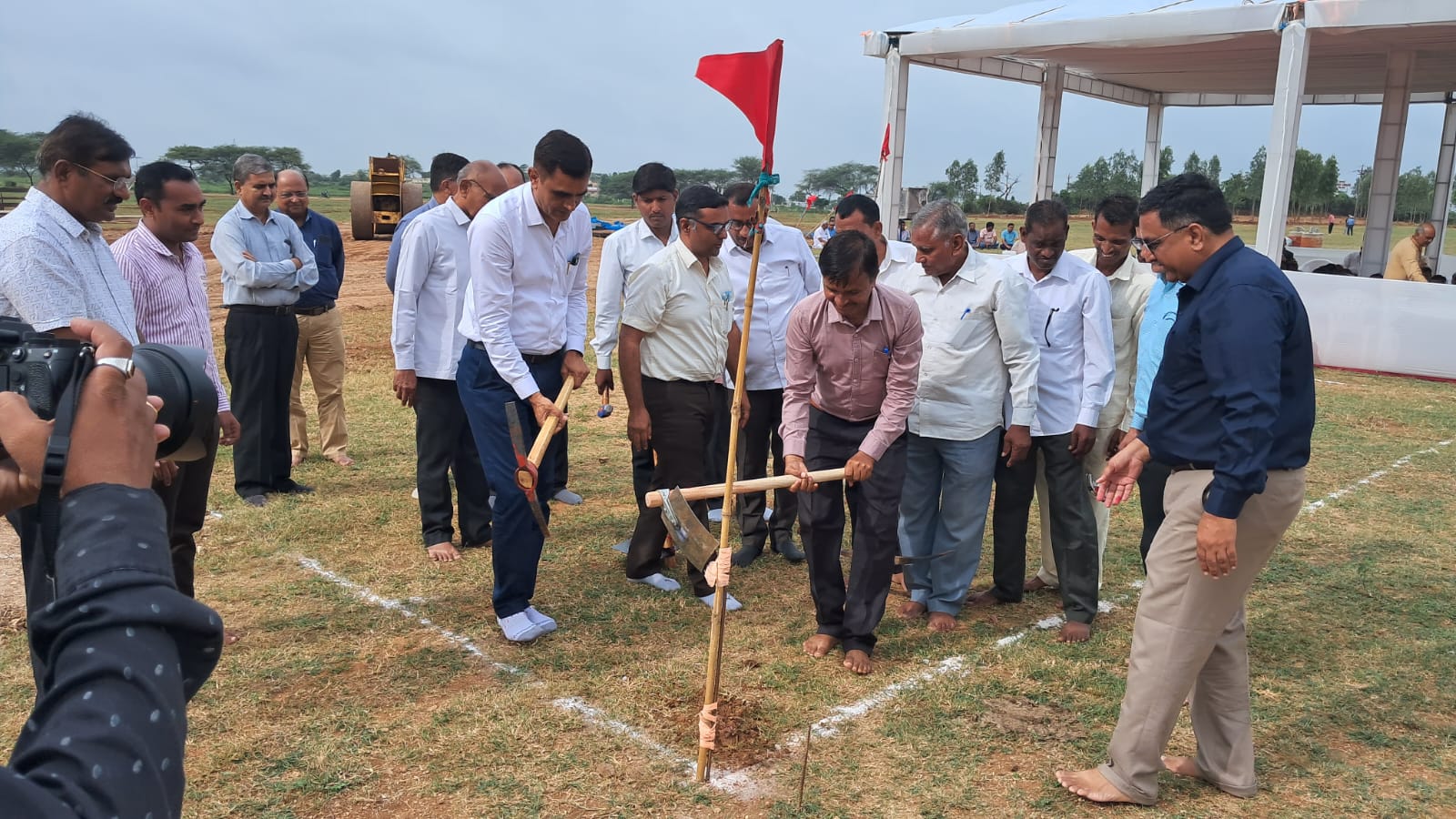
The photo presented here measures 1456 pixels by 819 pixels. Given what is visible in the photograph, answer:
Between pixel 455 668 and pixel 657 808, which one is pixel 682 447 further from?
pixel 657 808

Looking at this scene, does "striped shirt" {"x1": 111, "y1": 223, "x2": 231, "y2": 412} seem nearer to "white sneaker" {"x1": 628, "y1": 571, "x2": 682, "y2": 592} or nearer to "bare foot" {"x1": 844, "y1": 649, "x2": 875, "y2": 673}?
"white sneaker" {"x1": 628, "y1": 571, "x2": 682, "y2": 592}

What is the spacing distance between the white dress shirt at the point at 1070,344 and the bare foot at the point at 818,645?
1396 millimetres

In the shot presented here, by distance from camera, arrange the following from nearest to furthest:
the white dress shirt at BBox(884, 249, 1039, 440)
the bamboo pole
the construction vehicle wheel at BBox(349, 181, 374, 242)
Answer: the bamboo pole < the white dress shirt at BBox(884, 249, 1039, 440) < the construction vehicle wheel at BBox(349, 181, 374, 242)

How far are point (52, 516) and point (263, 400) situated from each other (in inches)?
228

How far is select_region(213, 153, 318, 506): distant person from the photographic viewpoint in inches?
256

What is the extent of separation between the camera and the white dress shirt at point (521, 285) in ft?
14.4

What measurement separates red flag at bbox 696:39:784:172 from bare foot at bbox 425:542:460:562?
3.26 metres

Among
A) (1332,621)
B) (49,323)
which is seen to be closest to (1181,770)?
(1332,621)

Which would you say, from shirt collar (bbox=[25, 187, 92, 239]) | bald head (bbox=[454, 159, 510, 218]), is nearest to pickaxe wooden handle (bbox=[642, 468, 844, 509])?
shirt collar (bbox=[25, 187, 92, 239])

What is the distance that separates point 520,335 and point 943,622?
7.89ft

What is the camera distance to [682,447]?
199 inches

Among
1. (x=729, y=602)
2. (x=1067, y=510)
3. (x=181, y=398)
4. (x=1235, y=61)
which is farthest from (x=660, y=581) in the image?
(x=1235, y=61)

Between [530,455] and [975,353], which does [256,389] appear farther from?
[975,353]

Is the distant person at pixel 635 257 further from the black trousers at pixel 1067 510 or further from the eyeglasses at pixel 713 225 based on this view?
the black trousers at pixel 1067 510
